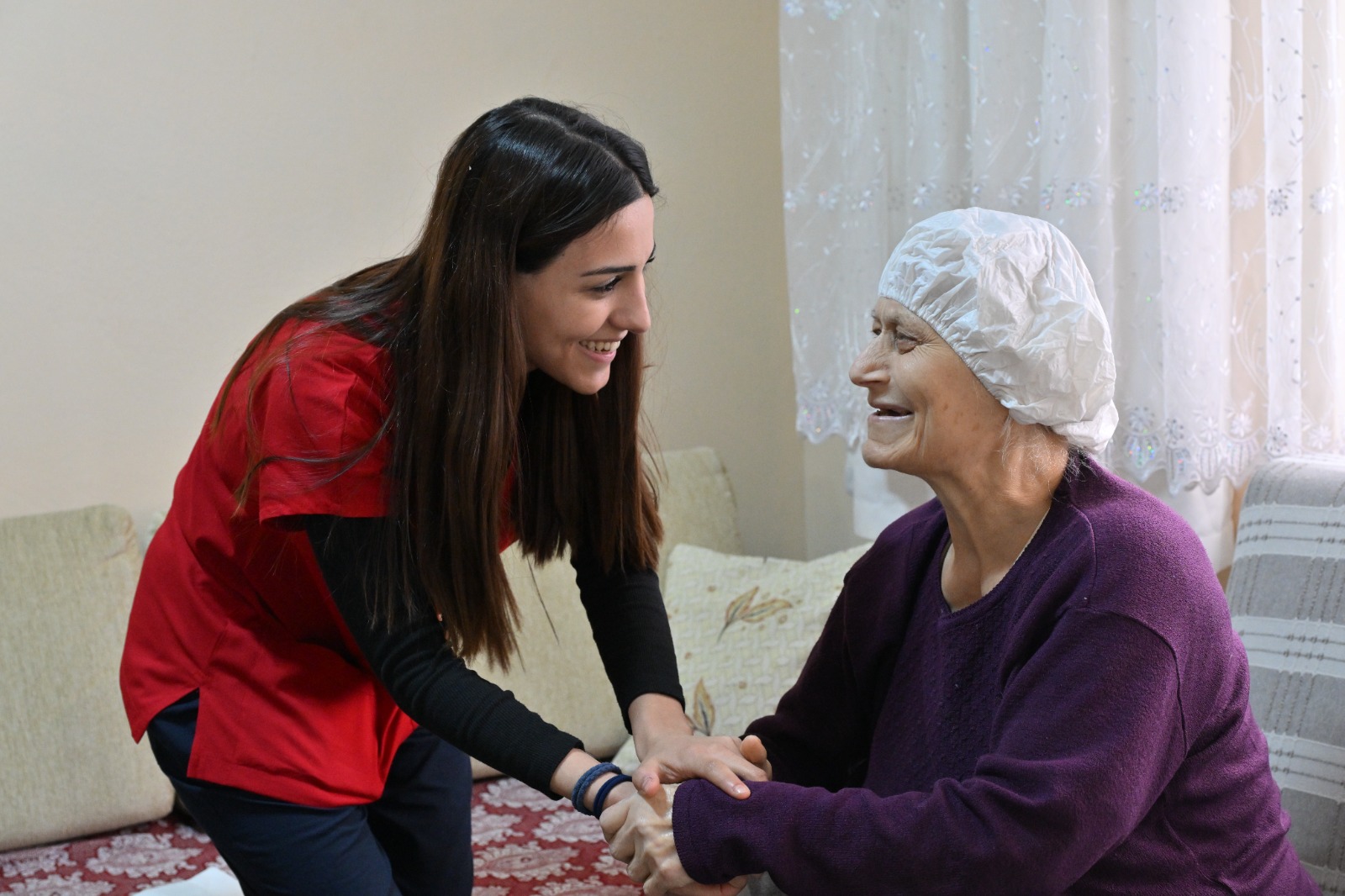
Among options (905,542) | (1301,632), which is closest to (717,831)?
(905,542)

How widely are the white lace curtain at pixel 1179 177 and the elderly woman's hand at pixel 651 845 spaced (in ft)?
3.36

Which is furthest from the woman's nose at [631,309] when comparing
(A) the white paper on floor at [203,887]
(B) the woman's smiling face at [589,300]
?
(A) the white paper on floor at [203,887]

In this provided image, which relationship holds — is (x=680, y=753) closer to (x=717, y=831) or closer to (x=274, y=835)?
(x=717, y=831)

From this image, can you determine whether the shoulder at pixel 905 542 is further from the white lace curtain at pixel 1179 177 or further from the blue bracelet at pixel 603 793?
the white lace curtain at pixel 1179 177

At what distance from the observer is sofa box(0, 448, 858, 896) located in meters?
2.15

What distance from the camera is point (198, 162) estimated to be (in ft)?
8.13

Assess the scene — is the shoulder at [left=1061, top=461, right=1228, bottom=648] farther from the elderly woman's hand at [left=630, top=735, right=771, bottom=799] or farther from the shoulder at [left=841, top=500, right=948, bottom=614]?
the elderly woman's hand at [left=630, top=735, right=771, bottom=799]

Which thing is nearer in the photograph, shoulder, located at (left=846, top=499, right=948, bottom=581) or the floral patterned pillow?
shoulder, located at (left=846, top=499, right=948, bottom=581)

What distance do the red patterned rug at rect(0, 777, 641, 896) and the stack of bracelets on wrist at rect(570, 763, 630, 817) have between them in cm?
74

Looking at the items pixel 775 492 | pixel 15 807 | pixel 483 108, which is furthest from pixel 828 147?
pixel 15 807

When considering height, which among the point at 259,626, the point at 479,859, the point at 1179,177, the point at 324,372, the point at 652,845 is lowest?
the point at 479,859

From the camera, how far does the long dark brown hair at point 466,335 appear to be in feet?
4.21

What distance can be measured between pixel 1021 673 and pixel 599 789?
0.45 meters

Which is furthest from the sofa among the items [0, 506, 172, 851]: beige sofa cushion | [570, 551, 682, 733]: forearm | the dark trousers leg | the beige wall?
[570, 551, 682, 733]: forearm
